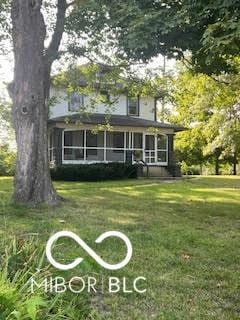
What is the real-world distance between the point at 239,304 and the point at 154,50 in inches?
262

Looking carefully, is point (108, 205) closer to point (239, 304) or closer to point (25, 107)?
point (25, 107)

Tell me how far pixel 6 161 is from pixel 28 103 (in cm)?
1835

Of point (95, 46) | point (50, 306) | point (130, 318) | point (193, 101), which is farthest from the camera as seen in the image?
point (193, 101)

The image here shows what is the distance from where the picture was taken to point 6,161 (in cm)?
3019

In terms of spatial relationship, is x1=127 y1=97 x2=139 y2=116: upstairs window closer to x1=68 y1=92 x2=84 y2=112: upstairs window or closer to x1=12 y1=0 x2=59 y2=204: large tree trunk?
→ x1=68 y1=92 x2=84 y2=112: upstairs window

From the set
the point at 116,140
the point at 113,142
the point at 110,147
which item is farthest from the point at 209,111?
the point at 110,147

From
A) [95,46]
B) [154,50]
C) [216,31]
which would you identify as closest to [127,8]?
[154,50]

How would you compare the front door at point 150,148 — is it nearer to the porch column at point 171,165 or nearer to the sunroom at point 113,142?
the sunroom at point 113,142

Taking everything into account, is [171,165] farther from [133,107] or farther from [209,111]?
[209,111]

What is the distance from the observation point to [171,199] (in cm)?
1562

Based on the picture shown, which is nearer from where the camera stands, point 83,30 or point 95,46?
point 83,30

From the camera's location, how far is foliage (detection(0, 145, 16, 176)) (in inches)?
1191

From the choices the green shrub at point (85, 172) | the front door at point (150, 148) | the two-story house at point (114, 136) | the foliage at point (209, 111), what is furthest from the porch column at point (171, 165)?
the green shrub at point (85, 172)

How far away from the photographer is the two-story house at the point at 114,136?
3092 centimetres
